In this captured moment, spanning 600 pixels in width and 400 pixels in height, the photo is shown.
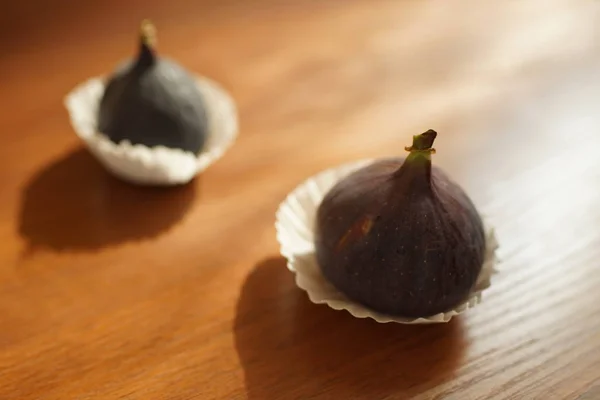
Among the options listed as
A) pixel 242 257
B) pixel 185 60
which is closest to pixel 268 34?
pixel 185 60

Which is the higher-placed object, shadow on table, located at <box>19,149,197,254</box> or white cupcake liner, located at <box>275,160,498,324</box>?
shadow on table, located at <box>19,149,197,254</box>

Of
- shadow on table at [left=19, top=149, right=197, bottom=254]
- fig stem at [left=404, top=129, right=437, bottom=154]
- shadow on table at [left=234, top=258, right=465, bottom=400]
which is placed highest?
shadow on table at [left=19, top=149, right=197, bottom=254]

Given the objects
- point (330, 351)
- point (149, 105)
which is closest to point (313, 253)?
point (330, 351)

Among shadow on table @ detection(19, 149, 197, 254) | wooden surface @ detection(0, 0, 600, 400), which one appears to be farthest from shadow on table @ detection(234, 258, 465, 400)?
shadow on table @ detection(19, 149, 197, 254)

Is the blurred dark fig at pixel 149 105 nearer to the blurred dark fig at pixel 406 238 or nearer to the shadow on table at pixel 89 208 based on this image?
the shadow on table at pixel 89 208

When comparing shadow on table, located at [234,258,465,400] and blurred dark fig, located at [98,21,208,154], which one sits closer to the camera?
shadow on table, located at [234,258,465,400]

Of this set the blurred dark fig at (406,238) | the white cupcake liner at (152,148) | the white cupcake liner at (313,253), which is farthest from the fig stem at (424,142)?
the white cupcake liner at (152,148)

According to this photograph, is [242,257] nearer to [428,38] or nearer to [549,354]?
[549,354]

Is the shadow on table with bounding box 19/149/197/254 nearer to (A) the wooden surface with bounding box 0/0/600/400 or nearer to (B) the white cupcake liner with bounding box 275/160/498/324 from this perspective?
(A) the wooden surface with bounding box 0/0/600/400
